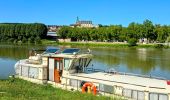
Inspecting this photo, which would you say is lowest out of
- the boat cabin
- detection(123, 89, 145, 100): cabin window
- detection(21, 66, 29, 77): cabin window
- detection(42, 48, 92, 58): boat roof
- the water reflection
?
the water reflection

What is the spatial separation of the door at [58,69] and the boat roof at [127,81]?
1417 mm

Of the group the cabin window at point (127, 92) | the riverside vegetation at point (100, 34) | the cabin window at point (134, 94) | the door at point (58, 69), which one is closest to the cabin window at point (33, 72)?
the door at point (58, 69)

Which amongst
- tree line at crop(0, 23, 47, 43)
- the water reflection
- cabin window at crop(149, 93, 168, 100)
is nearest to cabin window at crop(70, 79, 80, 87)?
cabin window at crop(149, 93, 168, 100)

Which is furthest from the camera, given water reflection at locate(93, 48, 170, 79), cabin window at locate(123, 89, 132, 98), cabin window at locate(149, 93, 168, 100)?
water reflection at locate(93, 48, 170, 79)

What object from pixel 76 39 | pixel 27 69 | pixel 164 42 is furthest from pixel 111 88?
pixel 76 39

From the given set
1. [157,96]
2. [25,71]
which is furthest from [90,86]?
[25,71]

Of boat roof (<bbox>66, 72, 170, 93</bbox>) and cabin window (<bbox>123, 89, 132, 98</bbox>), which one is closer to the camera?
boat roof (<bbox>66, 72, 170, 93</bbox>)

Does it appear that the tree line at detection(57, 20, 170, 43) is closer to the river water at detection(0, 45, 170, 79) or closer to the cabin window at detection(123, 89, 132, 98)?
the river water at detection(0, 45, 170, 79)

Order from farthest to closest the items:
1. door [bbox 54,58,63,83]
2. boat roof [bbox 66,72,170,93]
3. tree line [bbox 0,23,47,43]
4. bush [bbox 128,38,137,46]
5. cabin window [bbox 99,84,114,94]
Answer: tree line [bbox 0,23,47,43], bush [bbox 128,38,137,46], door [bbox 54,58,63,83], cabin window [bbox 99,84,114,94], boat roof [bbox 66,72,170,93]

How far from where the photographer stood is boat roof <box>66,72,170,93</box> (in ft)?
68.5

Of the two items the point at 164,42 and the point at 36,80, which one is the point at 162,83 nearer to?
the point at 36,80

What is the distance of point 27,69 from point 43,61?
212cm

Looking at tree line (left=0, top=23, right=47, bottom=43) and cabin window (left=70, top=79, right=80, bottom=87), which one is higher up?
tree line (left=0, top=23, right=47, bottom=43)

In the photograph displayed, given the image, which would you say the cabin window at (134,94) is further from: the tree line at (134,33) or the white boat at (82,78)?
the tree line at (134,33)
